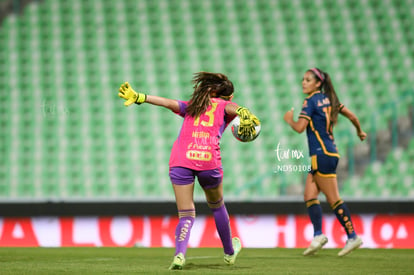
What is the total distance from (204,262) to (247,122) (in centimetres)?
146

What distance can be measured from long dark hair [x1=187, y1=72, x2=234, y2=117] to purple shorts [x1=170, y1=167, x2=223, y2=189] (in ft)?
1.35

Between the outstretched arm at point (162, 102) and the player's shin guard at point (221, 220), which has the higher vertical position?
the outstretched arm at point (162, 102)

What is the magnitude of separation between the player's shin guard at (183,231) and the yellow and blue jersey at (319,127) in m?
1.89

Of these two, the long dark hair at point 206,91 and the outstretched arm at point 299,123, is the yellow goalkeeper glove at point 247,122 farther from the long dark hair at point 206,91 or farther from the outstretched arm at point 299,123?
the outstretched arm at point 299,123

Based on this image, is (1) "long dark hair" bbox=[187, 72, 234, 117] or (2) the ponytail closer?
(1) "long dark hair" bbox=[187, 72, 234, 117]

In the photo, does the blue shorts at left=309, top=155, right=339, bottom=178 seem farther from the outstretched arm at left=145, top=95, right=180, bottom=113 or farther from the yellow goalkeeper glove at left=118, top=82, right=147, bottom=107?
the yellow goalkeeper glove at left=118, top=82, right=147, bottom=107

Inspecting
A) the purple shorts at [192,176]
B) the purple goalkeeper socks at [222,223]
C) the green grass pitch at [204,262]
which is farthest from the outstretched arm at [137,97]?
the green grass pitch at [204,262]

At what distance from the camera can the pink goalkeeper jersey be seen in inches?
190

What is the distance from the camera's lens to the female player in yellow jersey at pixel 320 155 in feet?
20.4

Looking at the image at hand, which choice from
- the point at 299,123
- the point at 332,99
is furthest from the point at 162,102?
the point at 332,99

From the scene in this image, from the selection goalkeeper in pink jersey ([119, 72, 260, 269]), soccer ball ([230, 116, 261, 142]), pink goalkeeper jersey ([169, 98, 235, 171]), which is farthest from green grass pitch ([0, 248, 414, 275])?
soccer ball ([230, 116, 261, 142])

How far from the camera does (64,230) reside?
27.2 feet

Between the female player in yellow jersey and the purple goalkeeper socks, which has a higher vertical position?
the female player in yellow jersey

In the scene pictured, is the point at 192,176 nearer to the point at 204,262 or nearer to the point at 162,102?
the point at 162,102
